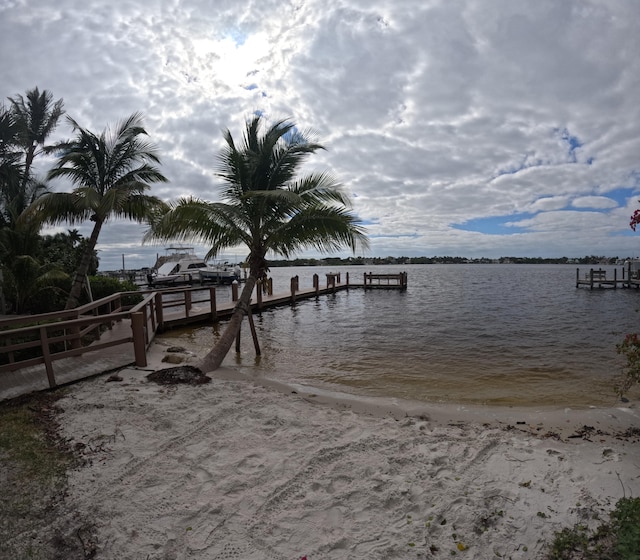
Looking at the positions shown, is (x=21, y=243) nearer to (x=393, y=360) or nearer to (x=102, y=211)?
(x=102, y=211)

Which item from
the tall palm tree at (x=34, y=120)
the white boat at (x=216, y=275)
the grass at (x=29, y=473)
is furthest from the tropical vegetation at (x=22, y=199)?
the white boat at (x=216, y=275)

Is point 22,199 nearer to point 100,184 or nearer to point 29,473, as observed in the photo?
point 100,184

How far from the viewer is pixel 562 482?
139 inches

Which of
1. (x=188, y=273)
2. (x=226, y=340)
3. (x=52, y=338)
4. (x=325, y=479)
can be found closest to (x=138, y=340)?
(x=52, y=338)

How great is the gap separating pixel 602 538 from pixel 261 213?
25.2ft

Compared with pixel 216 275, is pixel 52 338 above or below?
above

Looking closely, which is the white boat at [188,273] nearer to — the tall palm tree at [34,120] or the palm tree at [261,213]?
the tall palm tree at [34,120]

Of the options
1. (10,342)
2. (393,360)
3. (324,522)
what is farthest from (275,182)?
(324,522)

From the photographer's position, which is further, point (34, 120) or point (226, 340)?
point (34, 120)

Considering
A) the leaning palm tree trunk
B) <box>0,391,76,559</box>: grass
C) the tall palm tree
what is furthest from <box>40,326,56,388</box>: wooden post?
the tall palm tree

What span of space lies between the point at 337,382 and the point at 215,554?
569 centimetres

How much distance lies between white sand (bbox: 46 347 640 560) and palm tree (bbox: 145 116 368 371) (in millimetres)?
3507

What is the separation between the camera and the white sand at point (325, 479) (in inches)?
109

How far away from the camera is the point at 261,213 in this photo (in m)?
8.67
